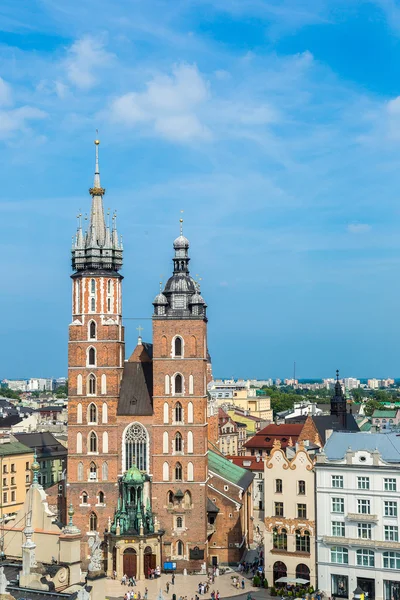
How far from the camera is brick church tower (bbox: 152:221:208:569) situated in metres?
81.2

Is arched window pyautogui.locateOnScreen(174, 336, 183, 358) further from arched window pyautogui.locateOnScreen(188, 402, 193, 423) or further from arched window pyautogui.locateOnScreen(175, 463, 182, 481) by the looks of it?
arched window pyautogui.locateOnScreen(175, 463, 182, 481)

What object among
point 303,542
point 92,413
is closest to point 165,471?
point 92,413

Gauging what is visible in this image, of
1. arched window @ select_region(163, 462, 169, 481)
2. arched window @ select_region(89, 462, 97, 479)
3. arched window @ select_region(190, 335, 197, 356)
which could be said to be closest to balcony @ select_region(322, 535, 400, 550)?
arched window @ select_region(163, 462, 169, 481)

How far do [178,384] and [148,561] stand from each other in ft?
53.4

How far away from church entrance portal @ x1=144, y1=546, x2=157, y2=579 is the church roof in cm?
1262

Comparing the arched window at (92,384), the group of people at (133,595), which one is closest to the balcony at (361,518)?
the group of people at (133,595)

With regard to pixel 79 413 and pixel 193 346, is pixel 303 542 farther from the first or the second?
pixel 79 413

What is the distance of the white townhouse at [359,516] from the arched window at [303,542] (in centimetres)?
131

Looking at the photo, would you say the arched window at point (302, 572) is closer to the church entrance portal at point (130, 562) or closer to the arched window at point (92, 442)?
the church entrance portal at point (130, 562)

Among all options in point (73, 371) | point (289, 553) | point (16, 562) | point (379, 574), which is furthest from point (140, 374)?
point (16, 562)

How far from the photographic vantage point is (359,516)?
67.8 meters

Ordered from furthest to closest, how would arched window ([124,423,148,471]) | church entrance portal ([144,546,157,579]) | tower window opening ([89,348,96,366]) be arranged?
tower window opening ([89,348,96,366])
arched window ([124,423,148,471])
church entrance portal ([144,546,157,579])

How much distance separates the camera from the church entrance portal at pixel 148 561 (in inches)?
3081

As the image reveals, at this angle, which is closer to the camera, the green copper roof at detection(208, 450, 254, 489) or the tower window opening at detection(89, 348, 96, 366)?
the tower window opening at detection(89, 348, 96, 366)
